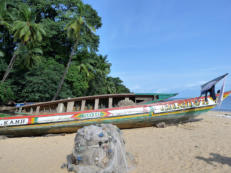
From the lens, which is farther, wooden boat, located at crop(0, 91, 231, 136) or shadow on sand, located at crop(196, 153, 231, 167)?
wooden boat, located at crop(0, 91, 231, 136)

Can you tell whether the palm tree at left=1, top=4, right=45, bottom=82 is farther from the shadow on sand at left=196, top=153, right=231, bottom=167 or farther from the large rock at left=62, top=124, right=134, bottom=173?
the shadow on sand at left=196, top=153, right=231, bottom=167

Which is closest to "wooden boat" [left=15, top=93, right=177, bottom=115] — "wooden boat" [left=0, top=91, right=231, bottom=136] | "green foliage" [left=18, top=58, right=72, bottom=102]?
"wooden boat" [left=0, top=91, right=231, bottom=136]

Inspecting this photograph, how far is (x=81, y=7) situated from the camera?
1833 cm

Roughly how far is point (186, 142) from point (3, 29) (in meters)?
26.3

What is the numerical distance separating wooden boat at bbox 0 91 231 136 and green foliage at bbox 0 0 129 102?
878cm

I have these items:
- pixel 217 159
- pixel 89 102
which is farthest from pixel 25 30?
pixel 217 159

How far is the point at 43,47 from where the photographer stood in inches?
853

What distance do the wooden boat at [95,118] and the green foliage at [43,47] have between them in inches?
346

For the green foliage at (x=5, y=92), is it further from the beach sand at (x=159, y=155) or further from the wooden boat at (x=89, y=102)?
the beach sand at (x=159, y=155)

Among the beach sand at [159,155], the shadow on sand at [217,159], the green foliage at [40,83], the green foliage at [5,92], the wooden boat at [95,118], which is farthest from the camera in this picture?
the green foliage at [40,83]

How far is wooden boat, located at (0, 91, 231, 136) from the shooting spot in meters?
7.59

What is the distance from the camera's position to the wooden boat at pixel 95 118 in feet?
24.9

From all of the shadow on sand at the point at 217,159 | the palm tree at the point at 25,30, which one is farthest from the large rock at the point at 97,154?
the palm tree at the point at 25,30

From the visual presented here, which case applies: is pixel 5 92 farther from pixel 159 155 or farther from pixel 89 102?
pixel 159 155
